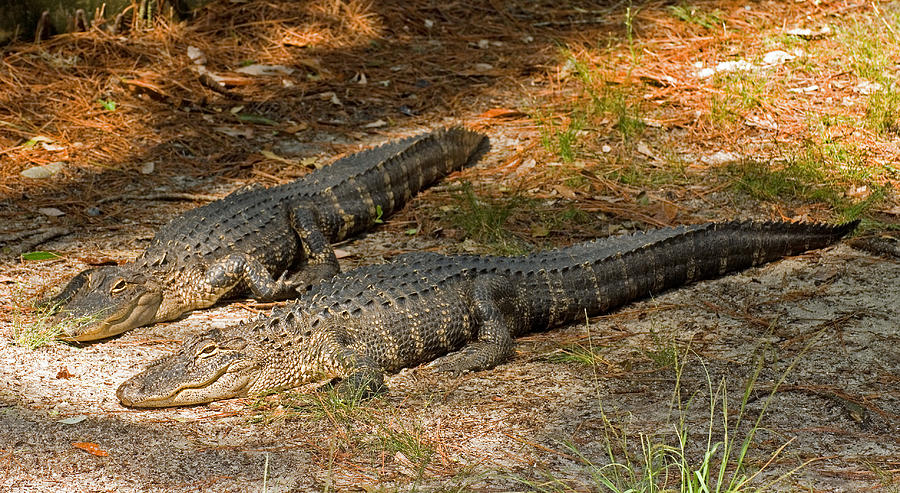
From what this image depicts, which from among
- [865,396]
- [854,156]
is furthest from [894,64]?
[865,396]

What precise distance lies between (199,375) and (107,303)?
916 mm

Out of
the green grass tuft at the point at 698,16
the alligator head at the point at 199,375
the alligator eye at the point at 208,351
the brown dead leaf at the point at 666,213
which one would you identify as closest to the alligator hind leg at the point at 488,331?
the alligator head at the point at 199,375

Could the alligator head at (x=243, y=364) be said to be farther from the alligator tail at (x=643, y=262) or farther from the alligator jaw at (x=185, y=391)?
the alligator tail at (x=643, y=262)

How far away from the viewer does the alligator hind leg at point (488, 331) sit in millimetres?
4109

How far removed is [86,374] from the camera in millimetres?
3984

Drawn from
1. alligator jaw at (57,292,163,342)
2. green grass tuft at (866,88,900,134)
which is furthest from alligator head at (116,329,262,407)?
green grass tuft at (866,88,900,134)

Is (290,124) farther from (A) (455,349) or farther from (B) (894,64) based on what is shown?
(B) (894,64)

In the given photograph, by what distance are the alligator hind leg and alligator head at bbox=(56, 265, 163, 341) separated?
1.51 meters

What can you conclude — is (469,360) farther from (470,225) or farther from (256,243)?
(256,243)

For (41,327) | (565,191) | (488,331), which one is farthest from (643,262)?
(41,327)

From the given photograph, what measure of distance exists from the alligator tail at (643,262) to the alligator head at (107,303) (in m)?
1.82

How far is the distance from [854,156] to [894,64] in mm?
1408

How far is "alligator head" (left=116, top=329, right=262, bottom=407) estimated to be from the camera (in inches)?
144

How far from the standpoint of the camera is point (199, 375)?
3.74m
